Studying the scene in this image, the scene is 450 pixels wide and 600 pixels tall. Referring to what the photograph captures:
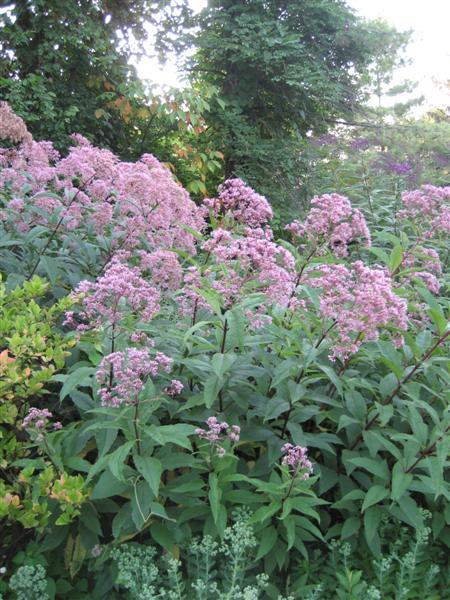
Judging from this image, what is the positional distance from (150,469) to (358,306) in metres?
1.03

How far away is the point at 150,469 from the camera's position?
7.03 feet

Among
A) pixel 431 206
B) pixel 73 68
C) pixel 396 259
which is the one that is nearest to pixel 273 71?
pixel 73 68

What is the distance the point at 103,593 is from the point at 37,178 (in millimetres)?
2523

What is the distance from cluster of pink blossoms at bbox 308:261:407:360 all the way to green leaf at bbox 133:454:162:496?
2.70 ft

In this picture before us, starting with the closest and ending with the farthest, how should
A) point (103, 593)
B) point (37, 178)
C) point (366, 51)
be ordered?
1. point (103, 593)
2. point (37, 178)
3. point (366, 51)

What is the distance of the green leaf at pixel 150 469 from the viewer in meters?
2.07

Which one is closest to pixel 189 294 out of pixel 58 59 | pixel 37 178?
pixel 37 178

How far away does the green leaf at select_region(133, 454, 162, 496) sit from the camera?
2072mm

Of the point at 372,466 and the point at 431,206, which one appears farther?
the point at 431,206

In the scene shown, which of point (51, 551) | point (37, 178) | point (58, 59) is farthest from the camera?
point (58, 59)

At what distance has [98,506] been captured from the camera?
2.35 meters

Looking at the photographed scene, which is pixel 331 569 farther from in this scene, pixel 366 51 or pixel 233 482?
pixel 366 51

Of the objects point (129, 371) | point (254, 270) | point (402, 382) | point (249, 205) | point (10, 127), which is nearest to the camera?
point (129, 371)

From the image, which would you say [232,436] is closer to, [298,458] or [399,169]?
[298,458]
